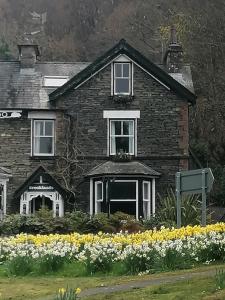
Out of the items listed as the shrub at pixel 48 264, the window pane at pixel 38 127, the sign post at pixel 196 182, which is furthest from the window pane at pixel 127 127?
the shrub at pixel 48 264

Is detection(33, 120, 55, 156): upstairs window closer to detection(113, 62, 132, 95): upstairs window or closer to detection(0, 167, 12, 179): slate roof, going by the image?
detection(0, 167, 12, 179): slate roof

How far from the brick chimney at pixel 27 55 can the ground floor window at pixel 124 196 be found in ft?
23.6

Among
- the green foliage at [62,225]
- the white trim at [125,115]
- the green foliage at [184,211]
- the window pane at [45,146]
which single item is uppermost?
the white trim at [125,115]

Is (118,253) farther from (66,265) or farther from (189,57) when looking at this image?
(189,57)

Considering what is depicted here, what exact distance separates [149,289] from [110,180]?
19110 mm

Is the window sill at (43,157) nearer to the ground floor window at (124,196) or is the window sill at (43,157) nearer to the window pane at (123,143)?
the ground floor window at (124,196)

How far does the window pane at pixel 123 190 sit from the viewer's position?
29.0 m

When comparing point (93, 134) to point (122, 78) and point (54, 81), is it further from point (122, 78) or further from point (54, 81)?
point (54, 81)

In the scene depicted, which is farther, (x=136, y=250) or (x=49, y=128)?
(x=49, y=128)

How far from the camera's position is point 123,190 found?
29.1m

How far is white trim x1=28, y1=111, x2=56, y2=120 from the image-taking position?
98.4ft

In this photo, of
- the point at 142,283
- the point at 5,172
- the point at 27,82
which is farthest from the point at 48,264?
the point at 27,82

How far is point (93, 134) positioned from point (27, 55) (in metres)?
5.78

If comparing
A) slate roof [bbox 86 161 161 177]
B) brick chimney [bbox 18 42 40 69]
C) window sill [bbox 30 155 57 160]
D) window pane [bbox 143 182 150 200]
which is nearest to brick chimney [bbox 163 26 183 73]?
slate roof [bbox 86 161 161 177]
